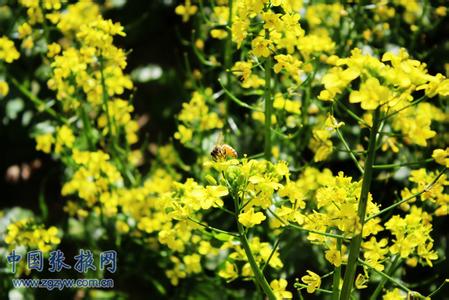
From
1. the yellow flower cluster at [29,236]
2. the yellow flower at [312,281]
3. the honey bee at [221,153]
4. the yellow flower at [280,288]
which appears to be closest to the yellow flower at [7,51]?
the yellow flower cluster at [29,236]

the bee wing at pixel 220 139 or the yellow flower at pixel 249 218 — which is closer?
the yellow flower at pixel 249 218

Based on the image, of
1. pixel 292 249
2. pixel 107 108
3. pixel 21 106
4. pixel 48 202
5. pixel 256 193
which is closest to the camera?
pixel 256 193

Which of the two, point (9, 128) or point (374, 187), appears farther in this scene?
point (9, 128)

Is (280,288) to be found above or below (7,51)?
below

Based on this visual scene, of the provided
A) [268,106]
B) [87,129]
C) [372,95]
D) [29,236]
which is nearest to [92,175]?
[87,129]

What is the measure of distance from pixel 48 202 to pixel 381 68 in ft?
6.96

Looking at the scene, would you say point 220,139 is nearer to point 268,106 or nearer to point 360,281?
point 268,106

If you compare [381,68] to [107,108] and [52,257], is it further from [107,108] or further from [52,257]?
[52,257]

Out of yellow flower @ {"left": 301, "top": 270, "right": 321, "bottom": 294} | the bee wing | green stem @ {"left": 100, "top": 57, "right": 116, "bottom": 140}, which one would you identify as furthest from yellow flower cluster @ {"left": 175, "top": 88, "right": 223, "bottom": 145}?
yellow flower @ {"left": 301, "top": 270, "right": 321, "bottom": 294}

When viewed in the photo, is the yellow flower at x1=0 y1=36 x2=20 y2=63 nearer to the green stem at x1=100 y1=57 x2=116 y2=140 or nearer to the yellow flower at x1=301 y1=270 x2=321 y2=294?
the green stem at x1=100 y1=57 x2=116 y2=140

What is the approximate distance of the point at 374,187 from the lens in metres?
2.42

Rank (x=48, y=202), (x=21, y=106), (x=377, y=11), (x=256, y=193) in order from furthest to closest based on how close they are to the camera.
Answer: (x=48, y=202) < (x=21, y=106) < (x=377, y=11) < (x=256, y=193)

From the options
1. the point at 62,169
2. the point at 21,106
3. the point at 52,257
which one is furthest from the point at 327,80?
the point at 21,106

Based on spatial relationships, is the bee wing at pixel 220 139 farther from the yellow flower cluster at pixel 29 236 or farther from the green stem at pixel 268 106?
the yellow flower cluster at pixel 29 236
